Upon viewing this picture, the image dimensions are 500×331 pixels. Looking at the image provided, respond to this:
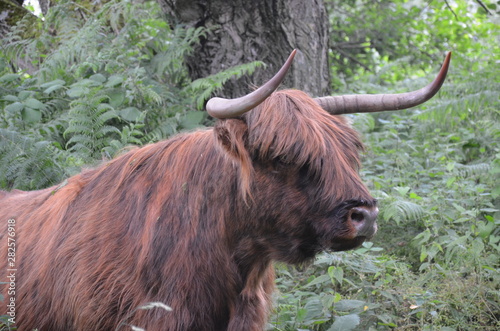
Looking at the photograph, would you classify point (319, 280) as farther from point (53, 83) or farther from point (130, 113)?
point (53, 83)

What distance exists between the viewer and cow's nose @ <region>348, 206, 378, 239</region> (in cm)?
319

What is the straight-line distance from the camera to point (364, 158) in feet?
21.1

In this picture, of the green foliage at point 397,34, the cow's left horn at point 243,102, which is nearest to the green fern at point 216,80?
the cow's left horn at point 243,102

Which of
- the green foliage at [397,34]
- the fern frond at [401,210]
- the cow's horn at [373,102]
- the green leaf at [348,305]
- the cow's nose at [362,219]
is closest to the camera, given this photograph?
the cow's nose at [362,219]

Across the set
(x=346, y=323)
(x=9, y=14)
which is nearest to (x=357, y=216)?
(x=346, y=323)

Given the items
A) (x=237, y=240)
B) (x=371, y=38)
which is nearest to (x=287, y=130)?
(x=237, y=240)

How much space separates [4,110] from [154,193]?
283cm

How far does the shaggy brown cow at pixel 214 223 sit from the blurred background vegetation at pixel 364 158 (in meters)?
0.68

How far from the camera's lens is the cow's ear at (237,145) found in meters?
3.31

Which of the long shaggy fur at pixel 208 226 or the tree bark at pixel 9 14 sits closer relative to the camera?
the long shaggy fur at pixel 208 226

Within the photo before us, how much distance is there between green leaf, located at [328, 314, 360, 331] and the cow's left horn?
1.56 meters

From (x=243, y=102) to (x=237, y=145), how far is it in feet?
0.99

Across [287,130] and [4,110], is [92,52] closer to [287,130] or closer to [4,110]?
[4,110]

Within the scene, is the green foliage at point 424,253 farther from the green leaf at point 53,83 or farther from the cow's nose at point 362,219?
the green leaf at point 53,83
